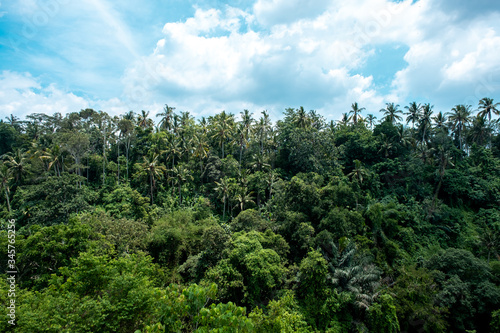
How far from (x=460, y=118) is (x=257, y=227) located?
38477mm

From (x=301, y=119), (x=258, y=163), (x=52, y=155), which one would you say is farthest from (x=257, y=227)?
(x=52, y=155)

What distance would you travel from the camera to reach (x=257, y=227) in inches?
984

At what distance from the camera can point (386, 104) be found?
47312mm

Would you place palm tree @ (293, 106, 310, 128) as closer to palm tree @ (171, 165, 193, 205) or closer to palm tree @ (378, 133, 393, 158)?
palm tree @ (378, 133, 393, 158)

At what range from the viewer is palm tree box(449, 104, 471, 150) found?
41.1 m

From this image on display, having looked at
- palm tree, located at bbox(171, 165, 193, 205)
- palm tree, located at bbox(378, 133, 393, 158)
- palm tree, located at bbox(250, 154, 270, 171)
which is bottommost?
palm tree, located at bbox(171, 165, 193, 205)

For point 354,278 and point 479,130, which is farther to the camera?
point 479,130

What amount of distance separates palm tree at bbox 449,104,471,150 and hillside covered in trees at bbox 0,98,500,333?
31cm

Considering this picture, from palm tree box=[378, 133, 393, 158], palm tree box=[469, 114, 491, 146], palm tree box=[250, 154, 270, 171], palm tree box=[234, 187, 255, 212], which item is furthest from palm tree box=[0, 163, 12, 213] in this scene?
palm tree box=[469, 114, 491, 146]

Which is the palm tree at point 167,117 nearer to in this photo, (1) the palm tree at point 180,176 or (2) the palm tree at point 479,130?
(1) the palm tree at point 180,176

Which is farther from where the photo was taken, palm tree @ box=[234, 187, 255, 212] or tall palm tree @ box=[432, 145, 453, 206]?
palm tree @ box=[234, 187, 255, 212]

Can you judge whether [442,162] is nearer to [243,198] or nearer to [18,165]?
[243,198]

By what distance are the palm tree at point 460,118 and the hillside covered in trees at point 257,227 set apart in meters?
0.31

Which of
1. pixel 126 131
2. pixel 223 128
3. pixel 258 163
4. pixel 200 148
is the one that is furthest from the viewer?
pixel 126 131
